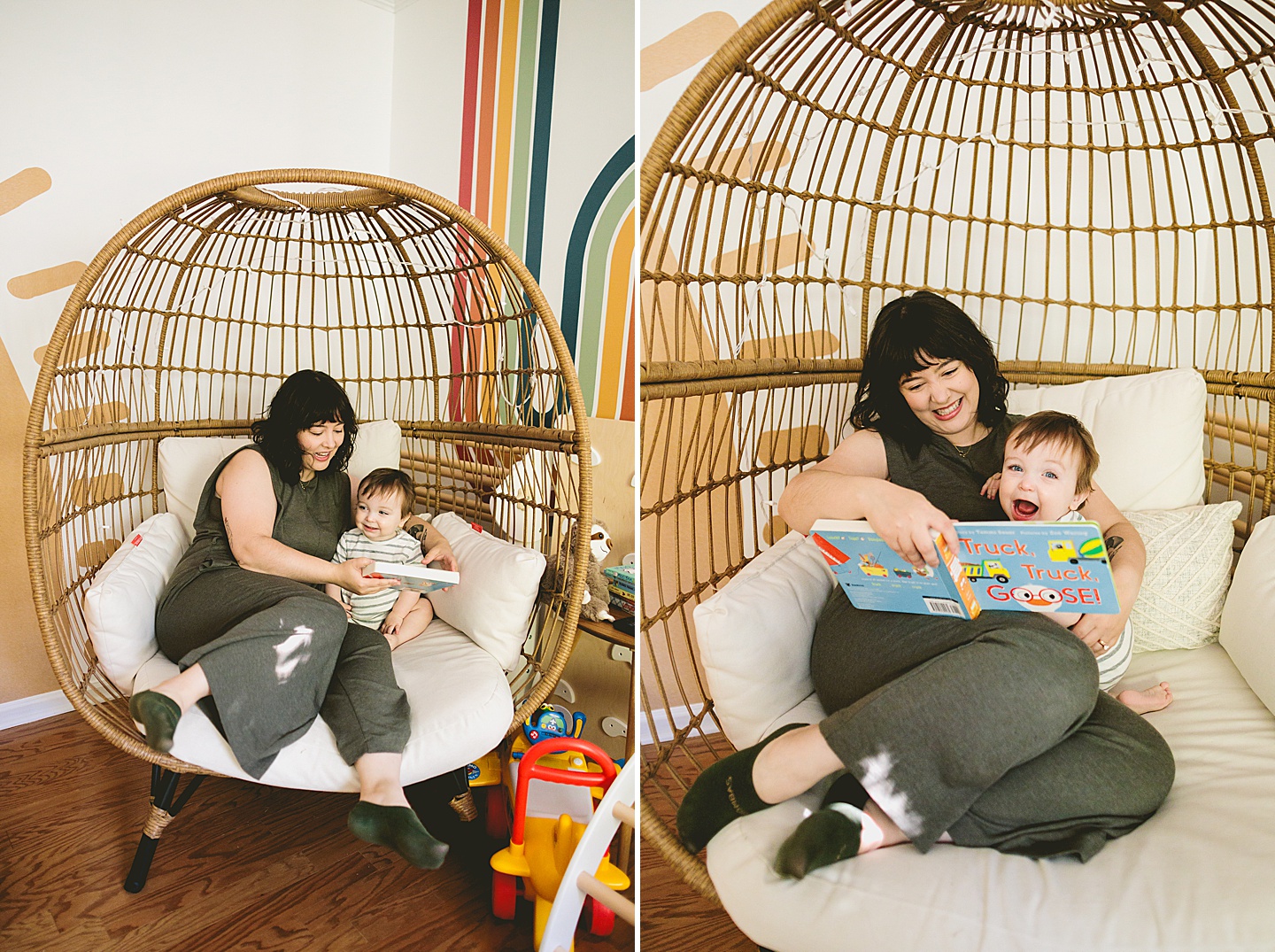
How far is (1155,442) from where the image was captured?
1.49 metres

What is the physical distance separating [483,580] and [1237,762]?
50.0 inches

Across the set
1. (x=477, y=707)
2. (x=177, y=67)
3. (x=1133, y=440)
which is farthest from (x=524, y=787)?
(x=177, y=67)

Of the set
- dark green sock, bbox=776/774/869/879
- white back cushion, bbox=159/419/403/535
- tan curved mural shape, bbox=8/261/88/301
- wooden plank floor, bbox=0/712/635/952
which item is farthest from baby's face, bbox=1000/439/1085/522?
tan curved mural shape, bbox=8/261/88/301

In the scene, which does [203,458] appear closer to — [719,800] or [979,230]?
[719,800]

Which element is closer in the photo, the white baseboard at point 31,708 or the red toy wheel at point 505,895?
the red toy wheel at point 505,895

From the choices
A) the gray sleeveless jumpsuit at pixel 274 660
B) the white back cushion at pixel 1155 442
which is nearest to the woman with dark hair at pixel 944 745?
the white back cushion at pixel 1155 442

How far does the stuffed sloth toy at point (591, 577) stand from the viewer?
1.82m

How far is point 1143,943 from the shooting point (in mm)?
754

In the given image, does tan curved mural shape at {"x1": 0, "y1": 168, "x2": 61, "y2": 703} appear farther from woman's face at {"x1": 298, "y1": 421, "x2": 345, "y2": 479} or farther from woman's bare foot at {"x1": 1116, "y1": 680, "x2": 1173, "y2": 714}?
woman's bare foot at {"x1": 1116, "y1": 680, "x2": 1173, "y2": 714}

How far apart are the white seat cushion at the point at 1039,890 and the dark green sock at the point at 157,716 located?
2.90 ft

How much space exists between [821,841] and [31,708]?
7.21ft

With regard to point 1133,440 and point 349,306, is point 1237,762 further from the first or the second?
point 349,306

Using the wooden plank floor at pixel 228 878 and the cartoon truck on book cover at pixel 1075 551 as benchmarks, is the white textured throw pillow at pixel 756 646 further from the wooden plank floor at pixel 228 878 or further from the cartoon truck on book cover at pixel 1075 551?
the wooden plank floor at pixel 228 878

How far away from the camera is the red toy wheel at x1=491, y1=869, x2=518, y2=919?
4.65 ft
